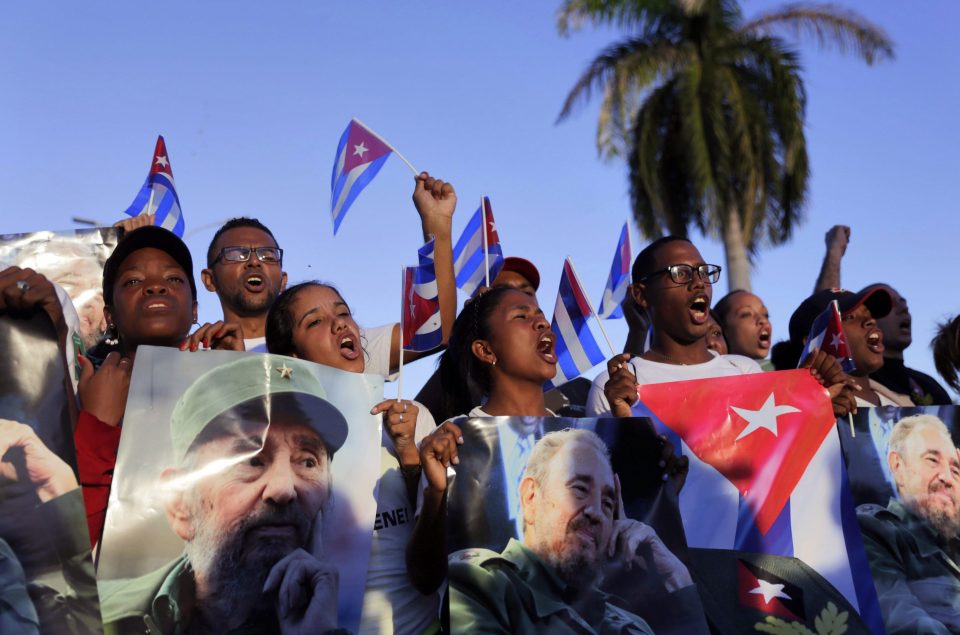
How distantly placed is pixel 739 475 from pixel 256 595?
74.6 inches

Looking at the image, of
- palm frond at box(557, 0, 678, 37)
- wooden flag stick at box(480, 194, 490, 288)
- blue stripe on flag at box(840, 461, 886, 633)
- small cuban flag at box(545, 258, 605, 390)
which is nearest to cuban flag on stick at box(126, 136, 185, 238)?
wooden flag stick at box(480, 194, 490, 288)

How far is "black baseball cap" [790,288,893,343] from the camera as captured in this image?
5738mm

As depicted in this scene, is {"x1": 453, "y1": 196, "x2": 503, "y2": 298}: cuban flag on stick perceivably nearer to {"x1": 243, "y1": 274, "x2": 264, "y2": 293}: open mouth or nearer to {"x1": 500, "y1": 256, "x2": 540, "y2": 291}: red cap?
{"x1": 500, "y1": 256, "x2": 540, "y2": 291}: red cap

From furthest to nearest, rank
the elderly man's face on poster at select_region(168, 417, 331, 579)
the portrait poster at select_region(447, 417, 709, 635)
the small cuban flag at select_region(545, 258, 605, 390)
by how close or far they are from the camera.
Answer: the small cuban flag at select_region(545, 258, 605, 390) < the portrait poster at select_region(447, 417, 709, 635) < the elderly man's face on poster at select_region(168, 417, 331, 579)

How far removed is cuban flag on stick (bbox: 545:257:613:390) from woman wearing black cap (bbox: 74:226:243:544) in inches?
74.9

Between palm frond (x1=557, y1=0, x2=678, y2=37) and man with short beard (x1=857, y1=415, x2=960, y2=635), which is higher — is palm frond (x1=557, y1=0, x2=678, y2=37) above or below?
above

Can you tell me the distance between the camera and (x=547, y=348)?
4.73 m

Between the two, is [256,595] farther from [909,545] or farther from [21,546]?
[909,545]

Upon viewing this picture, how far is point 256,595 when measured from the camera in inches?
138

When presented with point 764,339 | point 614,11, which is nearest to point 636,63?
point 614,11

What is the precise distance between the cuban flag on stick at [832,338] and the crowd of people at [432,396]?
212 mm

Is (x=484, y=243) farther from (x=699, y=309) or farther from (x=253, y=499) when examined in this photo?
(x=253, y=499)

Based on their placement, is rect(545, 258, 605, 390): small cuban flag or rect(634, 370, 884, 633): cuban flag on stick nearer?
rect(634, 370, 884, 633): cuban flag on stick

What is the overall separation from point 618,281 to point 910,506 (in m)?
2.50
